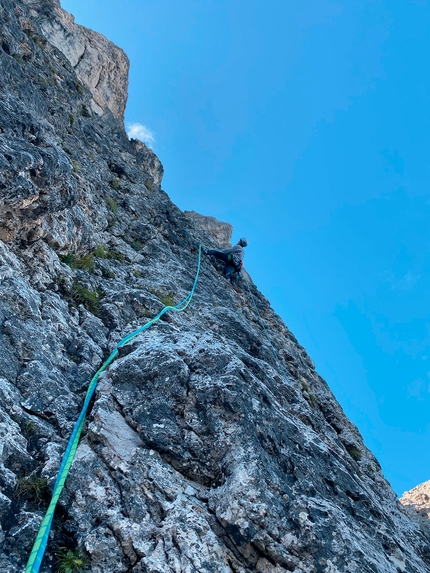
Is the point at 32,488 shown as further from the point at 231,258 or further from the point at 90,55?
the point at 90,55

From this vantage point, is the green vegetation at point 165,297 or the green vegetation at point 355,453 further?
the green vegetation at point 355,453

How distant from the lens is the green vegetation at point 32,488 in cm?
434

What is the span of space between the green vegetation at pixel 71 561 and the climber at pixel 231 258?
45.1 ft

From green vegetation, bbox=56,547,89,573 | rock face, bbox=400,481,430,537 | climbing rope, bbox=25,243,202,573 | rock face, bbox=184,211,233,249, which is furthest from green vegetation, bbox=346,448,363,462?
rock face, bbox=184,211,233,249

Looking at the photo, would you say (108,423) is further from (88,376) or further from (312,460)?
(312,460)

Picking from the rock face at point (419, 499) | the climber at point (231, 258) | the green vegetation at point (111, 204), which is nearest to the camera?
the green vegetation at point (111, 204)

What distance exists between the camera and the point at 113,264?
1079 cm

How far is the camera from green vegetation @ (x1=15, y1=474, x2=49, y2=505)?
171 inches

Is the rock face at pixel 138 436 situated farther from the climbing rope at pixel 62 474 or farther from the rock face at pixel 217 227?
the rock face at pixel 217 227

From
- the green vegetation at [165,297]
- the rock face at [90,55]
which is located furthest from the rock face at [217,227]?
the green vegetation at [165,297]

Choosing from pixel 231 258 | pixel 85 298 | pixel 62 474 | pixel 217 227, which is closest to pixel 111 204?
pixel 231 258

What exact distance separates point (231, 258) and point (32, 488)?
545 inches

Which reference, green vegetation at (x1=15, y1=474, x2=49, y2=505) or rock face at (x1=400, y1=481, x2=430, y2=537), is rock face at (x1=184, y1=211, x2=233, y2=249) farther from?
green vegetation at (x1=15, y1=474, x2=49, y2=505)

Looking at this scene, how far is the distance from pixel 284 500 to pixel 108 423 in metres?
2.55
